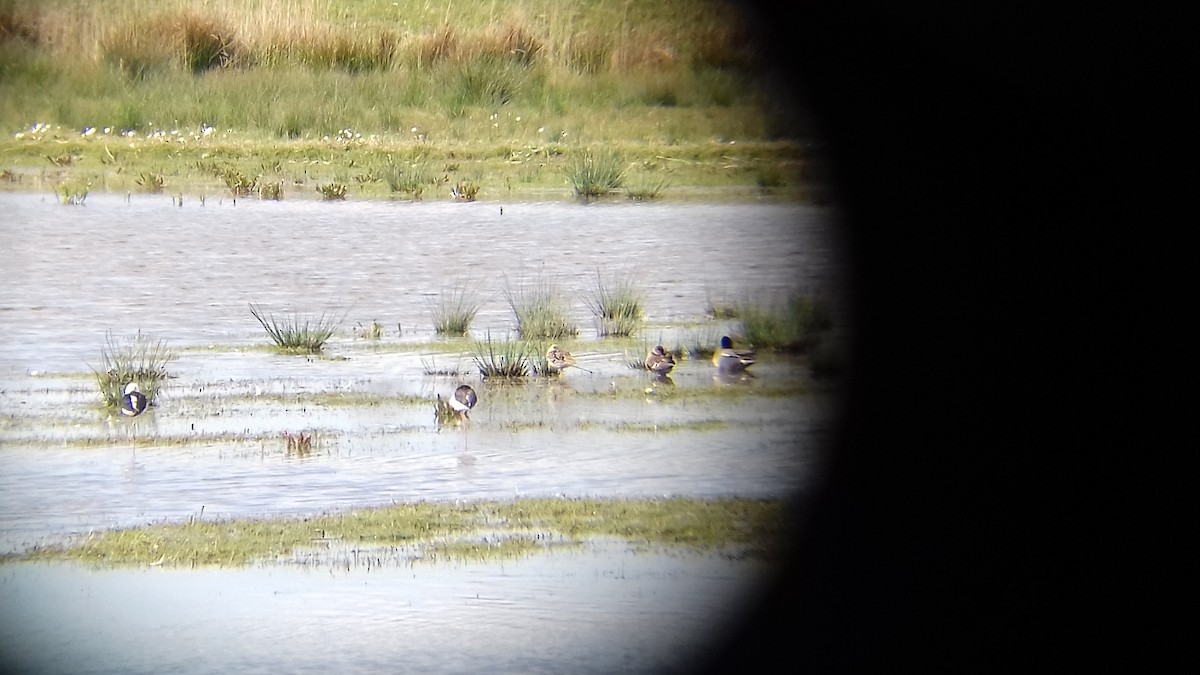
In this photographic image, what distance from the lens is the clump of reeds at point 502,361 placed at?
6.91 m

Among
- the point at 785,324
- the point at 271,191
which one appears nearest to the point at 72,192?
the point at 271,191

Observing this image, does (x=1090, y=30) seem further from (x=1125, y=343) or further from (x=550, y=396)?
(x=550, y=396)

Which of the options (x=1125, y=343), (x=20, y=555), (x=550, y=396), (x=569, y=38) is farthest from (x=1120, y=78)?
(x=569, y=38)

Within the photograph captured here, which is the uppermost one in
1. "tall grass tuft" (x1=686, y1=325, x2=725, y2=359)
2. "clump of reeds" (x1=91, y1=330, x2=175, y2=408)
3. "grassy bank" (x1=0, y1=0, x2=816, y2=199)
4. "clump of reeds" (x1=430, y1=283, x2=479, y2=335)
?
"grassy bank" (x1=0, y1=0, x2=816, y2=199)

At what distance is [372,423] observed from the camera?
617cm

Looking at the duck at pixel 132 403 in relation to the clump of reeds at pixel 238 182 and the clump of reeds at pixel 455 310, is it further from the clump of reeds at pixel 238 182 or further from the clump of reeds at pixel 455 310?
the clump of reeds at pixel 238 182

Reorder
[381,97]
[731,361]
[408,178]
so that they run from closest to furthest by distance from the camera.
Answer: [731,361] < [408,178] < [381,97]

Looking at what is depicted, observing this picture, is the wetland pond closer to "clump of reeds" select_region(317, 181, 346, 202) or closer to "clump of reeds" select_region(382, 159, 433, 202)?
"clump of reeds" select_region(317, 181, 346, 202)

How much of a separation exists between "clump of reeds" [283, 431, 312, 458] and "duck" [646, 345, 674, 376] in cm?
171

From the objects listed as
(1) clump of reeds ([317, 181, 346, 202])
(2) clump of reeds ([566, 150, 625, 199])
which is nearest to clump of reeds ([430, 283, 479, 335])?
(1) clump of reeds ([317, 181, 346, 202])

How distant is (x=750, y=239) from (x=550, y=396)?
10.7 ft

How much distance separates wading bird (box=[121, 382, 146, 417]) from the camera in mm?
6102

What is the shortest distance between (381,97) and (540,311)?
5601 millimetres

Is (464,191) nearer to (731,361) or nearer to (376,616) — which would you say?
(731,361)
